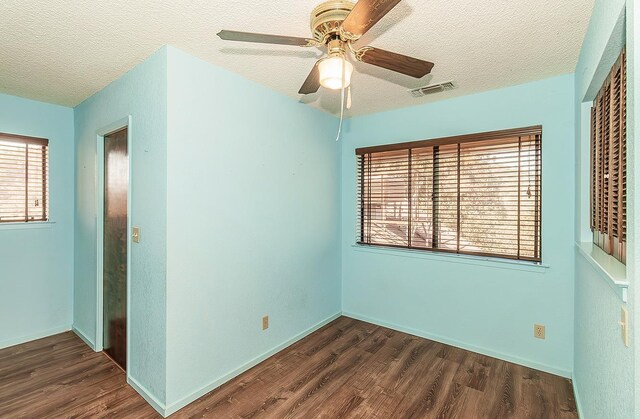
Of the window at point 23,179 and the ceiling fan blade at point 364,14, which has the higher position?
the ceiling fan blade at point 364,14

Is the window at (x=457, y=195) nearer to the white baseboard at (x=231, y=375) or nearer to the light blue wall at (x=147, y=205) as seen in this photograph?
the white baseboard at (x=231, y=375)

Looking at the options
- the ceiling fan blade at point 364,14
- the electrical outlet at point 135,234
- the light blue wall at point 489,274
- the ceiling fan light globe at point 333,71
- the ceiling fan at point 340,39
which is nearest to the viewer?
the ceiling fan blade at point 364,14

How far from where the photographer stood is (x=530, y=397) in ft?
7.23

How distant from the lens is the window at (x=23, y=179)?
289 cm

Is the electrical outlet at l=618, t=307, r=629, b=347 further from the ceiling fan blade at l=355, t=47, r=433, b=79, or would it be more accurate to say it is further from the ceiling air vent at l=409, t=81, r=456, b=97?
the ceiling air vent at l=409, t=81, r=456, b=97

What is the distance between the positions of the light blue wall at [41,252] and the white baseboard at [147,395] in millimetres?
1620

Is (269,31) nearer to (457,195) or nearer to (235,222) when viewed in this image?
(235,222)

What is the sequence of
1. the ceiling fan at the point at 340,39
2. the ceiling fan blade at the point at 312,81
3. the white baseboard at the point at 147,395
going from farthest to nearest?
the white baseboard at the point at 147,395 → the ceiling fan blade at the point at 312,81 → the ceiling fan at the point at 340,39

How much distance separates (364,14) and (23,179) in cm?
365

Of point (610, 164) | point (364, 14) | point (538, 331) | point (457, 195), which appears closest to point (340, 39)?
point (364, 14)

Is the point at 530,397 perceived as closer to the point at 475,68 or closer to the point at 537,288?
the point at 537,288

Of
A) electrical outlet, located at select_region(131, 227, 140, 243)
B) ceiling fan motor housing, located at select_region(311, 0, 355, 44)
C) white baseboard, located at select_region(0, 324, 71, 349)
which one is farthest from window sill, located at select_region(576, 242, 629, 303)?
white baseboard, located at select_region(0, 324, 71, 349)

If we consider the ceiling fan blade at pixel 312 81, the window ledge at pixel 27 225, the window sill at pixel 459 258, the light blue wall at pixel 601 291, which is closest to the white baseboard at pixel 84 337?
the window ledge at pixel 27 225

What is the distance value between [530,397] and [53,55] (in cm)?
418
